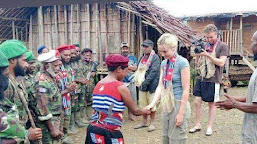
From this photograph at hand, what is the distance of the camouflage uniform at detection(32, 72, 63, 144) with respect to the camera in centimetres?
342

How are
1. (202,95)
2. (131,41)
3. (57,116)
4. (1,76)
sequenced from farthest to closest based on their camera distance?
1. (131,41)
2. (202,95)
3. (57,116)
4. (1,76)

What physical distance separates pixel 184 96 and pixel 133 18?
5480mm

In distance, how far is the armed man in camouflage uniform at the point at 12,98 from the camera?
205 centimetres

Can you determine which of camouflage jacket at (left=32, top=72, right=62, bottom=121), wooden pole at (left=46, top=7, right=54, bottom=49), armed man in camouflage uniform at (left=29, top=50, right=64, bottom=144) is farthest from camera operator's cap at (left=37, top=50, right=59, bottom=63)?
wooden pole at (left=46, top=7, right=54, bottom=49)

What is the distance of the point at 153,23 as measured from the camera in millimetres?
8211

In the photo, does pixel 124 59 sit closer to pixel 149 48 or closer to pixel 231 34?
pixel 149 48

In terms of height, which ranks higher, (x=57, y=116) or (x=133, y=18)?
(x=133, y=18)

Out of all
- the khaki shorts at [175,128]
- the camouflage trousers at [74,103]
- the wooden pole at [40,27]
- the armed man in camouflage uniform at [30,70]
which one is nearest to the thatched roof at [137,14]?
the wooden pole at [40,27]

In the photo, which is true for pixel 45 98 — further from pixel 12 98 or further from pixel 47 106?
pixel 12 98

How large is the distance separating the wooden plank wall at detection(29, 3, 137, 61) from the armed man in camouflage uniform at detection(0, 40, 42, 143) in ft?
19.6

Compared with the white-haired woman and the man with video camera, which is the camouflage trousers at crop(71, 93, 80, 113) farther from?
the white-haired woman

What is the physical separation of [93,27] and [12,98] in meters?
6.47

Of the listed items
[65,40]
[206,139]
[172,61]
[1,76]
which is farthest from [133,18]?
[1,76]

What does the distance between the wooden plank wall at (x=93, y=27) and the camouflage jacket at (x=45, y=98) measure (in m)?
5.19
